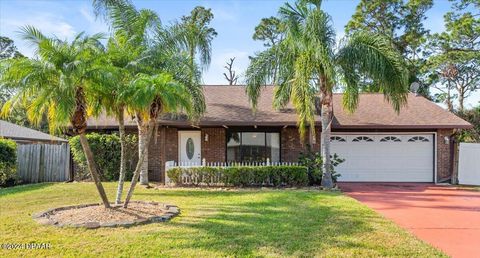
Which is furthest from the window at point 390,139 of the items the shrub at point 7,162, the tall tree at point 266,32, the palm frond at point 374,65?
the tall tree at point 266,32

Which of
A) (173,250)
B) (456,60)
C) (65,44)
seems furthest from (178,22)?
(456,60)

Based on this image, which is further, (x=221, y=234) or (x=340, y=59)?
(x=340, y=59)

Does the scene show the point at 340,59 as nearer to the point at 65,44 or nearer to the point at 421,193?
the point at 421,193

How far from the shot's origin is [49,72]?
6.91 meters

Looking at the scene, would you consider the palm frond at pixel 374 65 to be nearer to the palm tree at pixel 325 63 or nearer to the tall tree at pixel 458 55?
the palm tree at pixel 325 63

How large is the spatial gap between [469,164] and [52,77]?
51.1 ft

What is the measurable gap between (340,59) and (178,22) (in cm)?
553

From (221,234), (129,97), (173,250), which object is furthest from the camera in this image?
(129,97)

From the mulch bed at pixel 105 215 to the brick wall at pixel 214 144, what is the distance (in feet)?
22.0

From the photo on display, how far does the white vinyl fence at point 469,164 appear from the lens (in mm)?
14984

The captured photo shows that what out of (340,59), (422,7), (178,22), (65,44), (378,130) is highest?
(422,7)

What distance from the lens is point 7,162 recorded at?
535 inches

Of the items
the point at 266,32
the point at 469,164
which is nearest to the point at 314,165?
the point at 469,164

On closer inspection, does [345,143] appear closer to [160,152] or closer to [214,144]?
[214,144]
